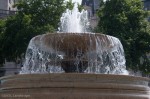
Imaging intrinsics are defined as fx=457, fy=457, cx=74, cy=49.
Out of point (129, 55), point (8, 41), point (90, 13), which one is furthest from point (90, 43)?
point (90, 13)

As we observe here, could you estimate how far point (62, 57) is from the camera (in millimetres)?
18312

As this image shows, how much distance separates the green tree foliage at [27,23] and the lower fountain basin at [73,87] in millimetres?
20858

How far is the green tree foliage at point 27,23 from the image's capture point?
34.8m

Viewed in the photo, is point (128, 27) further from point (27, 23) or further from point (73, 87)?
point (73, 87)

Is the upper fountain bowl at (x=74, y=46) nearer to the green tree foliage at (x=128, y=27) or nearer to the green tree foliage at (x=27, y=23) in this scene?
the green tree foliage at (x=128, y=27)

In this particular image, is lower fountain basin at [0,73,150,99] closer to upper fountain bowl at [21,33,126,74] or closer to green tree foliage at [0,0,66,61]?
upper fountain bowl at [21,33,126,74]

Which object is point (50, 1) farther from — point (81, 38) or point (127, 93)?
point (127, 93)

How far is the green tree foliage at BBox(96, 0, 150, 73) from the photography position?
34.6m

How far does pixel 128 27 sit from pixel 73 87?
23.0 meters

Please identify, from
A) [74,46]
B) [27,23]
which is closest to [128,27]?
[27,23]

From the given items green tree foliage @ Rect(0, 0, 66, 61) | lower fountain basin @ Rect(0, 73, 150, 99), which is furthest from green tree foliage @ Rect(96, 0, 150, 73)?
lower fountain basin @ Rect(0, 73, 150, 99)

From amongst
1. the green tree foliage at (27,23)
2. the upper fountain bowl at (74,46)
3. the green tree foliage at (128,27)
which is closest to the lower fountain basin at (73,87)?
the upper fountain bowl at (74,46)

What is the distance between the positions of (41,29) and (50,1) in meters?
3.87

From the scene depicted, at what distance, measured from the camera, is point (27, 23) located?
1399 inches
